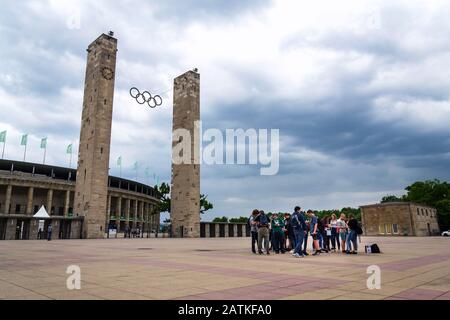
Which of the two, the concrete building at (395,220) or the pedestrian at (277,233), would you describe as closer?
the pedestrian at (277,233)

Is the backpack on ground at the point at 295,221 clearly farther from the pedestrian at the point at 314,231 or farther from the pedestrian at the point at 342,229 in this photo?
the pedestrian at the point at 342,229

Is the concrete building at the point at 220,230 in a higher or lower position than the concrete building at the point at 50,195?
lower

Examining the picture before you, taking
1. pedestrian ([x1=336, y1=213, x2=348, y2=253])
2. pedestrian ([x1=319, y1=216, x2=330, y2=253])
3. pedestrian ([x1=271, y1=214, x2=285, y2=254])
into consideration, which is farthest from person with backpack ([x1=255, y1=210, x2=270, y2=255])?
pedestrian ([x1=336, y1=213, x2=348, y2=253])

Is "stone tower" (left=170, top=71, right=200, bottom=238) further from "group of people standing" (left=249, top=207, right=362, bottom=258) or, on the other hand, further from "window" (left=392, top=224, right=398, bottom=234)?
"group of people standing" (left=249, top=207, right=362, bottom=258)

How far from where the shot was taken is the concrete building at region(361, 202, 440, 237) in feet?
199

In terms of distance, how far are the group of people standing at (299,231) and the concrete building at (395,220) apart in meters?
50.6

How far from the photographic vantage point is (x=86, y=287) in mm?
6254

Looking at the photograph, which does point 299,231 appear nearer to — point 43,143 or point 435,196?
point 43,143

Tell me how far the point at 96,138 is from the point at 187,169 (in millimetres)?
15891

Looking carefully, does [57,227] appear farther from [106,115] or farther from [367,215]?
[367,215]

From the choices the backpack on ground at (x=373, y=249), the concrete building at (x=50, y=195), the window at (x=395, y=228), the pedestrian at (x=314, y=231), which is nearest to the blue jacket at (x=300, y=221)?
the pedestrian at (x=314, y=231)

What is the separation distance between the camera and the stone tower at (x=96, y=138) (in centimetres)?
4341

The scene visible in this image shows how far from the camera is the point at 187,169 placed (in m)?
54.9
